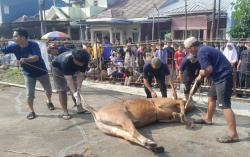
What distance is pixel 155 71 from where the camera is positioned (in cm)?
752

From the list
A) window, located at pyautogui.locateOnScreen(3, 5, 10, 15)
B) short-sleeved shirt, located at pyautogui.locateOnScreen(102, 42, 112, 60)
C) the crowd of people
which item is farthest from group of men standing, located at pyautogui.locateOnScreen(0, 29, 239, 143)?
window, located at pyautogui.locateOnScreen(3, 5, 10, 15)

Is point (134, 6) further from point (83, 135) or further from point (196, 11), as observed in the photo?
point (83, 135)

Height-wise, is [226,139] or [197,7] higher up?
[197,7]

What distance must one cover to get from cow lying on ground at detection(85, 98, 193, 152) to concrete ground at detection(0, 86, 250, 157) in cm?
12

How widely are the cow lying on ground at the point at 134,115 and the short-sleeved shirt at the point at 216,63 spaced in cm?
103

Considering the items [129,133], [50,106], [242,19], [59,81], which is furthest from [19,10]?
[129,133]

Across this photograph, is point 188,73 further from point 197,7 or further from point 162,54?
point 197,7

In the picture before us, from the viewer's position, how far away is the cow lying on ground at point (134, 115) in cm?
550

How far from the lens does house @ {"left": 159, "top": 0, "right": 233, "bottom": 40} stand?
1925 centimetres

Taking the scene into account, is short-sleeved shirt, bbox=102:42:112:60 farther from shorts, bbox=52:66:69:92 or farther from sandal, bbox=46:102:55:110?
shorts, bbox=52:66:69:92

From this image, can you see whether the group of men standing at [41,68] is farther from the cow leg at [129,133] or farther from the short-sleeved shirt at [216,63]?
the short-sleeved shirt at [216,63]

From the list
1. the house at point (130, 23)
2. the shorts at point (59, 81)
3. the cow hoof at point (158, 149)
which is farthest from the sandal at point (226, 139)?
the house at point (130, 23)

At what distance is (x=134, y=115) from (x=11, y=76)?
829cm

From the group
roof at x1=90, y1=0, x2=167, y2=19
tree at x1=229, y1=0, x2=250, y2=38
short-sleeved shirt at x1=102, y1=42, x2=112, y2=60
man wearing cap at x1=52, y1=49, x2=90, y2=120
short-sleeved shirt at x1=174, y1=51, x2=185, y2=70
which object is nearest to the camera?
man wearing cap at x1=52, y1=49, x2=90, y2=120
